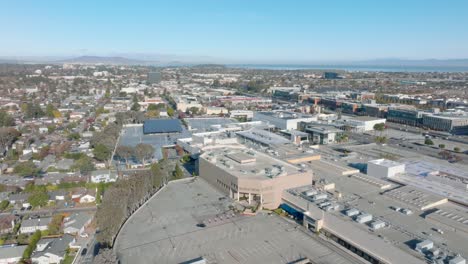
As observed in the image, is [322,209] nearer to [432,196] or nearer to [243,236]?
[243,236]

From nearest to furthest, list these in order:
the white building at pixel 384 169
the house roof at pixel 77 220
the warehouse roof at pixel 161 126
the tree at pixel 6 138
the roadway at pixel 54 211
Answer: the house roof at pixel 77 220 → the roadway at pixel 54 211 → the white building at pixel 384 169 → the tree at pixel 6 138 → the warehouse roof at pixel 161 126

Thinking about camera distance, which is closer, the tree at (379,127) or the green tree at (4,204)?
the green tree at (4,204)

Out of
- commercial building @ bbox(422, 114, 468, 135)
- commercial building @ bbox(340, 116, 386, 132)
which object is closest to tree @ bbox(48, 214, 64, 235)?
commercial building @ bbox(340, 116, 386, 132)

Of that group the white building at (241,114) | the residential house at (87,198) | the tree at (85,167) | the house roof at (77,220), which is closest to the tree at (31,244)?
the house roof at (77,220)

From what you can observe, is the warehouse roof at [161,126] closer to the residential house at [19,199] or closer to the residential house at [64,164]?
the residential house at [64,164]

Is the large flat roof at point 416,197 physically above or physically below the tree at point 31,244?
above

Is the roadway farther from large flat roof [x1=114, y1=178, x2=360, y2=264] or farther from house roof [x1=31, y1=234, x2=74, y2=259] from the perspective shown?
large flat roof [x1=114, y1=178, x2=360, y2=264]
